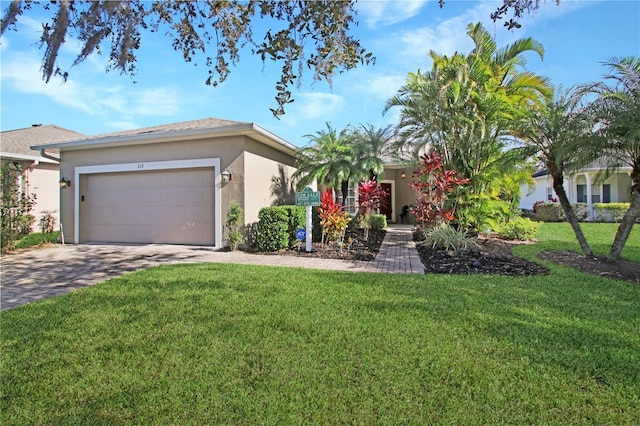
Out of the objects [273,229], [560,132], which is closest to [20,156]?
[273,229]

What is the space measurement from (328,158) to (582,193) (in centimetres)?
1835

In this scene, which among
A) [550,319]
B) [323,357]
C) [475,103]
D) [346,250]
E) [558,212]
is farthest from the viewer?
[558,212]

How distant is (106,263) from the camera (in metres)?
7.82

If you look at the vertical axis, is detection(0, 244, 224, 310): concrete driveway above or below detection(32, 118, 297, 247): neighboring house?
below

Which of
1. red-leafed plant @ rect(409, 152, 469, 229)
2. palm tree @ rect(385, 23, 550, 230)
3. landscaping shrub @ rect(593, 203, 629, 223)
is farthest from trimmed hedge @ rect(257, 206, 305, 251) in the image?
landscaping shrub @ rect(593, 203, 629, 223)

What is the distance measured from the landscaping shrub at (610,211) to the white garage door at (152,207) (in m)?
19.9

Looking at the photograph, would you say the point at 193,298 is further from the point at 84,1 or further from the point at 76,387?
the point at 84,1

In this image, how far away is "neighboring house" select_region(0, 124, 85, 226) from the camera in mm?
13227

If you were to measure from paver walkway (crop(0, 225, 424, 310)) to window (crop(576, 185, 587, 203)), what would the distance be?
16.9 m

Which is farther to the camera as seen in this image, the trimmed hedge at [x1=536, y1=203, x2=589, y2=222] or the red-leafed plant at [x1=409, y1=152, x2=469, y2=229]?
the trimmed hedge at [x1=536, y1=203, x2=589, y2=222]

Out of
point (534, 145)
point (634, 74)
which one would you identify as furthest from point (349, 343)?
point (634, 74)

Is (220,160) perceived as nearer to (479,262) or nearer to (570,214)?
(479,262)

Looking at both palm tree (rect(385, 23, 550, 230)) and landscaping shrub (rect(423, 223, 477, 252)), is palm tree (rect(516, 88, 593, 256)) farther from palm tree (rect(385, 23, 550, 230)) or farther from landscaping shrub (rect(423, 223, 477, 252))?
landscaping shrub (rect(423, 223, 477, 252))

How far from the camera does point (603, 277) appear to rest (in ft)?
20.8
